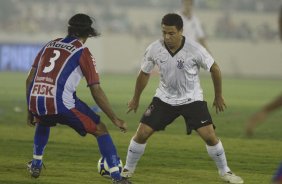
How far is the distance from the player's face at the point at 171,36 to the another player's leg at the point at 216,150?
108cm

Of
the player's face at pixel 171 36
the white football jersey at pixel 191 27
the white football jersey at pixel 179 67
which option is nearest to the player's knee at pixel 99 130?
the white football jersey at pixel 179 67

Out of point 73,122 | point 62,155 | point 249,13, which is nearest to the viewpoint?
point 73,122

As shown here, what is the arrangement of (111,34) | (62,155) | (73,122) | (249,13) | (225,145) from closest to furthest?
1. (73,122)
2. (62,155)
3. (225,145)
4. (111,34)
5. (249,13)

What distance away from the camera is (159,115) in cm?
1027

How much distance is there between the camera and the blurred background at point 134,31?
4478 cm

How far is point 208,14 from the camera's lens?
5331cm

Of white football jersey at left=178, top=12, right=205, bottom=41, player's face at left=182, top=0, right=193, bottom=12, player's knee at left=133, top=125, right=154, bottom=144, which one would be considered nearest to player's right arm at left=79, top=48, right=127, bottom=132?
player's knee at left=133, top=125, right=154, bottom=144

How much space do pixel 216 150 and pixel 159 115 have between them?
81 cm

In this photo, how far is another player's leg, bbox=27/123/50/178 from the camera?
10117 mm

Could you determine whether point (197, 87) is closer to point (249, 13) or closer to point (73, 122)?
point (73, 122)

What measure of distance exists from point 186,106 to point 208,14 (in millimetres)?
43418

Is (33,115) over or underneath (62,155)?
over

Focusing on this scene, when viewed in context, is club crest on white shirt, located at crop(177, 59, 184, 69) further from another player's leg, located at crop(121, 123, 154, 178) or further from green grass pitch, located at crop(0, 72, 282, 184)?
green grass pitch, located at crop(0, 72, 282, 184)

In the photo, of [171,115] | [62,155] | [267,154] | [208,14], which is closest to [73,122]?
[171,115]
